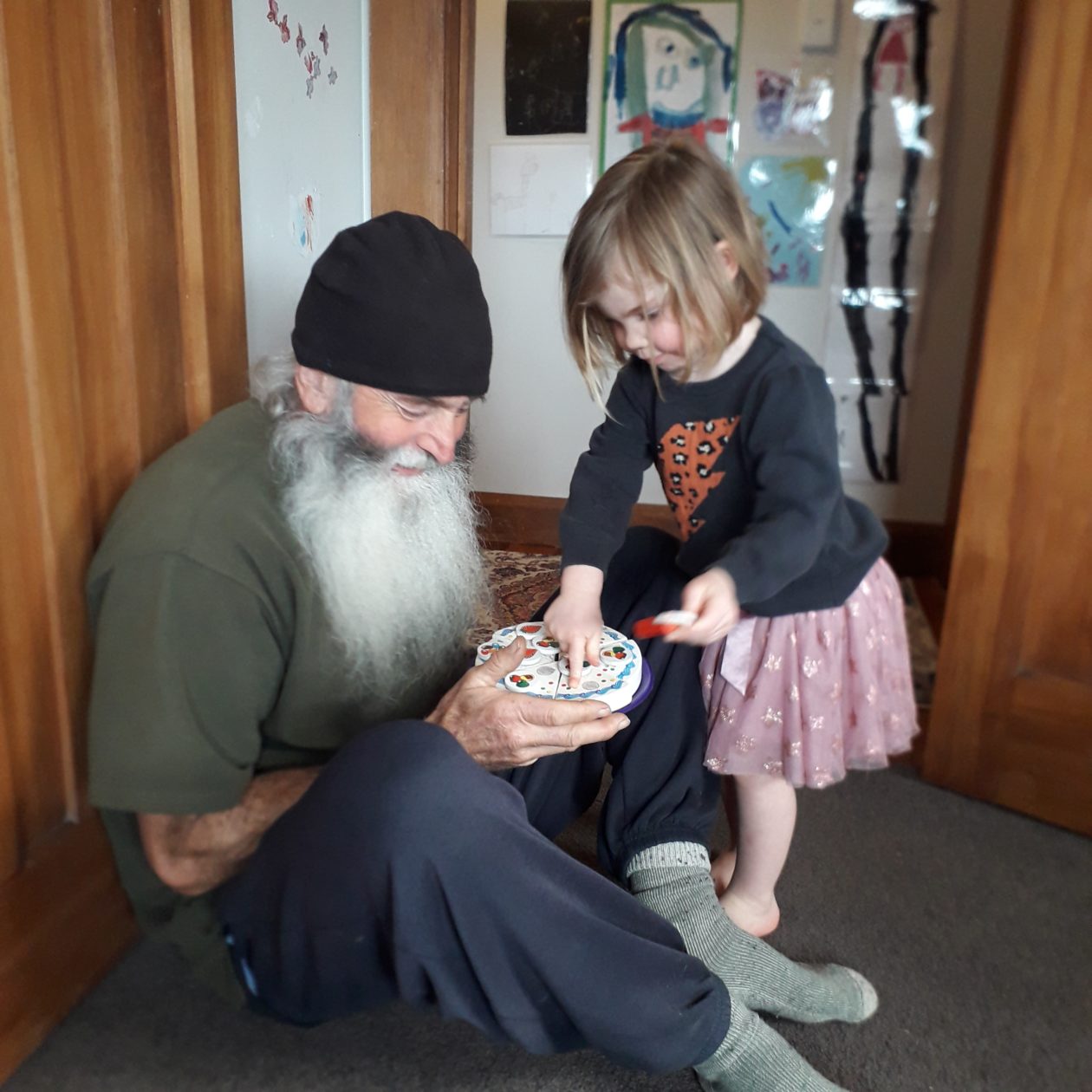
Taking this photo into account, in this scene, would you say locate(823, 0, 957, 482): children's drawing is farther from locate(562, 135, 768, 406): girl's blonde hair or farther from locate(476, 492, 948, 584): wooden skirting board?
locate(562, 135, 768, 406): girl's blonde hair

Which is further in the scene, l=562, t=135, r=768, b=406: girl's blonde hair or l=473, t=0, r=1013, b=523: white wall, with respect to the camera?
l=473, t=0, r=1013, b=523: white wall

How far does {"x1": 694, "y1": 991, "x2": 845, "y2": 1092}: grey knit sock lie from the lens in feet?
3.17

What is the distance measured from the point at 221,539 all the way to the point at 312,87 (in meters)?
0.91

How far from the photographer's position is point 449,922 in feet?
2.75

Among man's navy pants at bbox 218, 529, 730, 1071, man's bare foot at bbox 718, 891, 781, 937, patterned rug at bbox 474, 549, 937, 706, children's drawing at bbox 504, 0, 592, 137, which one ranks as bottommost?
patterned rug at bbox 474, 549, 937, 706

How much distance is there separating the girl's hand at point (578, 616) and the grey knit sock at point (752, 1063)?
0.39 meters

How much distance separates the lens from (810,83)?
273cm

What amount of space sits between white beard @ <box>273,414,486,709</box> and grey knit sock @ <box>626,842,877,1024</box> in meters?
0.38

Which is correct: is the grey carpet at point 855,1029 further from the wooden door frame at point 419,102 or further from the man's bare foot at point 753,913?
the wooden door frame at point 419,102

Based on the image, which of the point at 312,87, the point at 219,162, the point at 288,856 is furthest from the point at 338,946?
the point at 312,87

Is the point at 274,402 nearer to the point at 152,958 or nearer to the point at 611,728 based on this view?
the point at 611,728

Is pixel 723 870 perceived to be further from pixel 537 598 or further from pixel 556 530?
pixel 556 530

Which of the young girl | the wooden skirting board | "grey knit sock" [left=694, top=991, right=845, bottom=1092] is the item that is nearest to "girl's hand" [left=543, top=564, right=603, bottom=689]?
the young girl

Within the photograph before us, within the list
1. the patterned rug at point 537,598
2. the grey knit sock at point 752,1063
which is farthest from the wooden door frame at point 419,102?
the grey knit sock at point 752,1063
